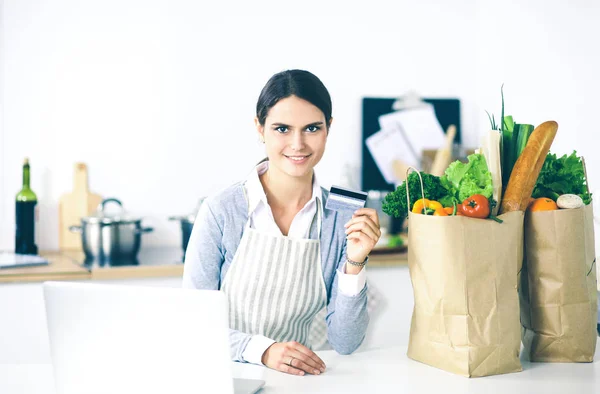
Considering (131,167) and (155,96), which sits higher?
(155,96)

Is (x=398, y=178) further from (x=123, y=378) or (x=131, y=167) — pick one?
(x=123, y=378)

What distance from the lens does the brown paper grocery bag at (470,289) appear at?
137cm

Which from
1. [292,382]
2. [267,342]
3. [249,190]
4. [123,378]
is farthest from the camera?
[249,190]

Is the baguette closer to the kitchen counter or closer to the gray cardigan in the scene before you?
the gray cardigan

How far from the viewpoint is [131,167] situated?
3111 mm

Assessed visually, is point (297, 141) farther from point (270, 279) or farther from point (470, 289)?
point (470, 289)

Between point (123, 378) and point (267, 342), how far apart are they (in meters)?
0.48

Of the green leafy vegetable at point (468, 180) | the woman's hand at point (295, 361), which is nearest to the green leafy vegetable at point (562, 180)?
the green leafy vegetable at point (468, 180)

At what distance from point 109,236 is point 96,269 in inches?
7.9

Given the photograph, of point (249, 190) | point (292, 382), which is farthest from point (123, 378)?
point (249, 190)

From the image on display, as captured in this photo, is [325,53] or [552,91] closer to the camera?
[552,91]

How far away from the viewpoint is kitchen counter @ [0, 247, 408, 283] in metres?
2.53

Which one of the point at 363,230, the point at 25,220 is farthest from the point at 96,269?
the point at 363,230

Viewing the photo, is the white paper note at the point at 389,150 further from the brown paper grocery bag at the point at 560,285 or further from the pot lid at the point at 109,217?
the brown paper grocery bag at the point at 560,285
